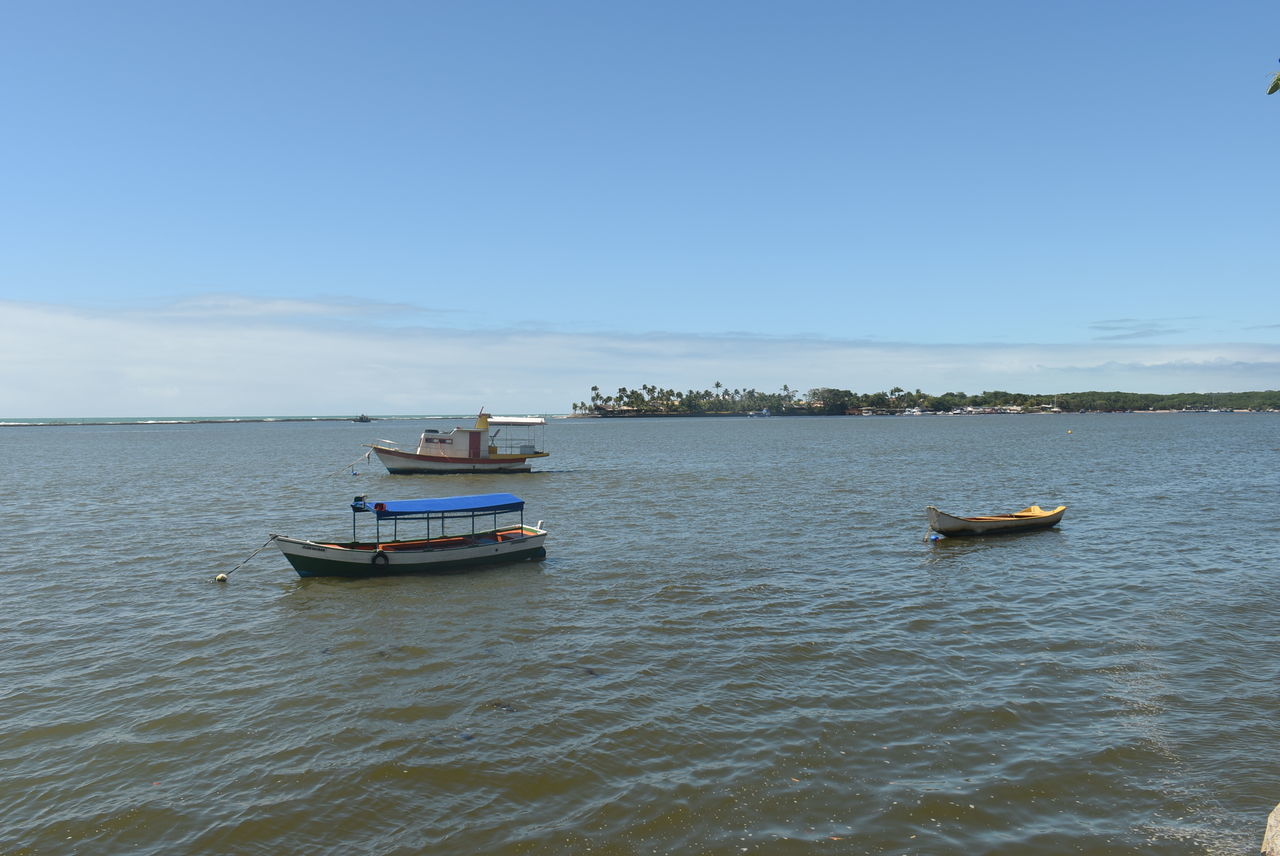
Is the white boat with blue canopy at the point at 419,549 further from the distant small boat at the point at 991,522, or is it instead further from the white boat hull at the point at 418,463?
the white boat hull at the point at 418,463

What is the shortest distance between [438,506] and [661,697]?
1576 cm

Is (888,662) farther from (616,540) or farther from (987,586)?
(616,540)

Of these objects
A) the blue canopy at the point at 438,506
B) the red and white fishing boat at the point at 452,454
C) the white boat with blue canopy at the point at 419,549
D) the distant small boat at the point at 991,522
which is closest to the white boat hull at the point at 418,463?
the red and white fishing boat at the point at 452,454

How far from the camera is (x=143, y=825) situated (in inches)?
458

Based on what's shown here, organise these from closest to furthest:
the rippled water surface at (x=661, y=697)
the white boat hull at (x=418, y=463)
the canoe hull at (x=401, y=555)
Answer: the rippled water surface at (x=661, y=697) < the canoe hull at (x=401, y=555) < the white boat hull at (x=418, y=463)

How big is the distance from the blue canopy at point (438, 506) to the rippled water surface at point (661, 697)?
260 cm

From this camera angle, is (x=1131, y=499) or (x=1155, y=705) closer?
(x=1155, y=705)

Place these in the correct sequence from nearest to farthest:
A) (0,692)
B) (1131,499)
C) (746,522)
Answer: (0,692)
(746,522)
(1131,499)

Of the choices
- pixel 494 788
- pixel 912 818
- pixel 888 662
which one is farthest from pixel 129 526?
pixel 912 818

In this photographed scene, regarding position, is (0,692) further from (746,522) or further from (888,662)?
(746,522)

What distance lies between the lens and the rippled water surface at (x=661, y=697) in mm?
11516

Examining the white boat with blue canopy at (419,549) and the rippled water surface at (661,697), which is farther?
the white boat with blue canopy at (419,549)

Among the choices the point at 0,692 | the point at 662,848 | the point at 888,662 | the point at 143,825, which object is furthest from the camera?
the point at 888,662

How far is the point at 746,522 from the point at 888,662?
2102cm
